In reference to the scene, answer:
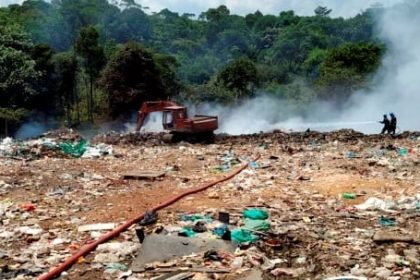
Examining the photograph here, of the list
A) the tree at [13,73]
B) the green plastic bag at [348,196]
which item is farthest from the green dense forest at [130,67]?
the green plastic bag at [348,196]

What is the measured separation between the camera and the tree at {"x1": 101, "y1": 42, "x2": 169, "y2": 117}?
26.8 m

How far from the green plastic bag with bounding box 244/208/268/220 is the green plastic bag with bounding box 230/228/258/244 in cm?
77

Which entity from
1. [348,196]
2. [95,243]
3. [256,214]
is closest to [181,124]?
[348,196]

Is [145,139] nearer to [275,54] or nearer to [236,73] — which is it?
[236,73]

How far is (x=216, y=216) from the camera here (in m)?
6.66

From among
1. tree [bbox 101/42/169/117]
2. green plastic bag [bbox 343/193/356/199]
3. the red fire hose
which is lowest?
the red fire hose

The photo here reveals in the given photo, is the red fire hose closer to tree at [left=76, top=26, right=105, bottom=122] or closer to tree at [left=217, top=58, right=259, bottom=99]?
tree at [left=76, top=26, right=105, bottom=122]

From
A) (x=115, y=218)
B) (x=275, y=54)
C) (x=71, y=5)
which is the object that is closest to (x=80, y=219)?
(x=115, y=218)

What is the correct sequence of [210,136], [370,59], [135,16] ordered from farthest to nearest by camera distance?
1. [135,16]
2. [370,59]
3. [210,136]

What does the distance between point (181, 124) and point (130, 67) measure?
11.8 metres

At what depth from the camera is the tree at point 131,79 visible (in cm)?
2675

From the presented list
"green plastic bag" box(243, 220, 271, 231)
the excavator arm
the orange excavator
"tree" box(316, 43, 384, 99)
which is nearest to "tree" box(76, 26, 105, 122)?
the excavator arm

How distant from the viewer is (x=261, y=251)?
5281 mm

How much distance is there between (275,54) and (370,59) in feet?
72.2
